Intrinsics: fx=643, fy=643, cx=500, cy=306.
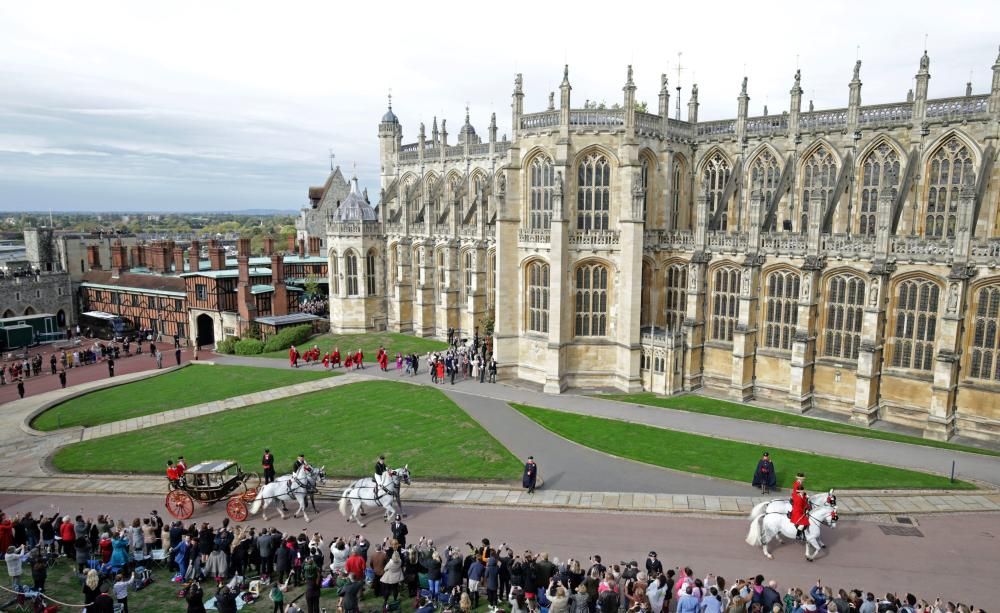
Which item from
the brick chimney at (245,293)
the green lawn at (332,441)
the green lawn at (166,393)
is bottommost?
the green lawn at (166,393)

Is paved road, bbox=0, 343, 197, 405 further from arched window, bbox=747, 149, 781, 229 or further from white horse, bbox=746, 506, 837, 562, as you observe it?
white horse, bbox=746, 506, 837, 562

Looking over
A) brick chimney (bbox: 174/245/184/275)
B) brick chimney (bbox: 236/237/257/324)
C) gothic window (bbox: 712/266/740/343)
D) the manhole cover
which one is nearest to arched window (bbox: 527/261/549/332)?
gothic window (bbox: 712/266/740/343)

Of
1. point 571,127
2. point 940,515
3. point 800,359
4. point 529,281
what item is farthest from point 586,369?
point 940,515

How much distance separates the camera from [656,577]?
1434 centimetres

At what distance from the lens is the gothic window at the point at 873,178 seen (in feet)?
103

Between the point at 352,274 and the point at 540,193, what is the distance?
21.4 metres

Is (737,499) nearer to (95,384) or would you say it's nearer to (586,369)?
(586,369)

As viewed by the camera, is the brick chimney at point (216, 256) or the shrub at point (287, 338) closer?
the shrub at point (287, 338)

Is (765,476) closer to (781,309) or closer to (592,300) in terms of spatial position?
(781,309)

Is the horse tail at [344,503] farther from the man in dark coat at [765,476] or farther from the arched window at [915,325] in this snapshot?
the arched window at [915,325]

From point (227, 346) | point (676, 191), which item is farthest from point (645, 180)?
point (227, 346)

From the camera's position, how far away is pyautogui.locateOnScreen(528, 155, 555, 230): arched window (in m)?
36.2

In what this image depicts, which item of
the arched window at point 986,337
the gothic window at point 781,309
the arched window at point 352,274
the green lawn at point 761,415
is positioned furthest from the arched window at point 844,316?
the arched window at point 352,274

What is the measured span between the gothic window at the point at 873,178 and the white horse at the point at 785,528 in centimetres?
1912
